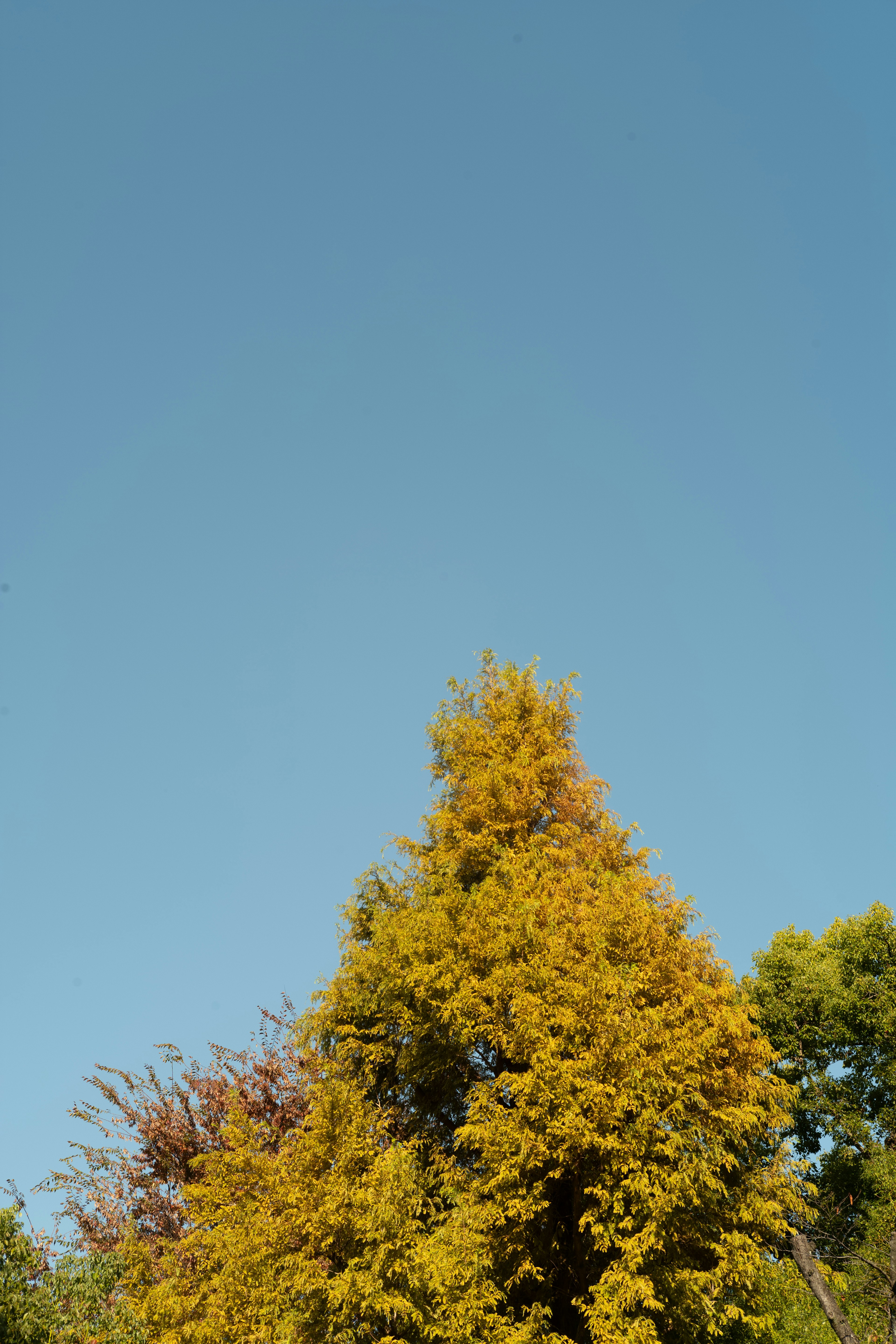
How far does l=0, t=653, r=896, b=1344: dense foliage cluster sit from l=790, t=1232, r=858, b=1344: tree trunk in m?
0.05

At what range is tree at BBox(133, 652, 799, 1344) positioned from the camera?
1260 cm

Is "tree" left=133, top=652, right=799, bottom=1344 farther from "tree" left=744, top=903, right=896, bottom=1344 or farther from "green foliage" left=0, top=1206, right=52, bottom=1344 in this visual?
"tree" left=744, top=903, right=896, bottom=1344

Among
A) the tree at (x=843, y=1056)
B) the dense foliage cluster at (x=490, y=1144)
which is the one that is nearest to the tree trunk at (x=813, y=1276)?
the dense foliage cluster at (x=490, y=1144)

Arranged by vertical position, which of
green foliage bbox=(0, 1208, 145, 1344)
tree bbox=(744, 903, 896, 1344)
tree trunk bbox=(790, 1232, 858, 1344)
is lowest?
green foliage bbox=(0, 1208, 145, 1344)

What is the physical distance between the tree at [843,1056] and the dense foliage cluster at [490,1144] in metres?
3.22

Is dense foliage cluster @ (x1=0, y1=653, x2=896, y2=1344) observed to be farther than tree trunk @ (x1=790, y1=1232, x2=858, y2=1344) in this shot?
No

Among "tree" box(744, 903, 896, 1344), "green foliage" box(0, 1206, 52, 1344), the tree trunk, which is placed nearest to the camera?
"green foliage" box(0, 1206, 52, 1344)

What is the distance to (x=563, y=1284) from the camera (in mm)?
14531

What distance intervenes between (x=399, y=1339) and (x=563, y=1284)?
310 cm

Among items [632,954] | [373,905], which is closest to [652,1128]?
[632,954]

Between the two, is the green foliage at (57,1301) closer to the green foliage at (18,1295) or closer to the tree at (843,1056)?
the green foliage at (18,1295)

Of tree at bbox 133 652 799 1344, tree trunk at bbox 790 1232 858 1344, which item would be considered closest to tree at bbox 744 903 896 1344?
tree trunk at bbox 790 1232 858 1344

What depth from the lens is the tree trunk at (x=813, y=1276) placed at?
18516 millimetres

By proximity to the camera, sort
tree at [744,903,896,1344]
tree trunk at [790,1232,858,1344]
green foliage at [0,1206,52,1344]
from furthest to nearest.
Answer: tree at [744,903,896,1344]
tree trunk at [790,1232,858,1344]
green foliage at [0,1206,52,1344]
